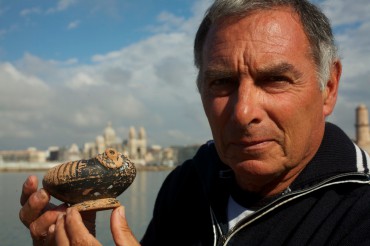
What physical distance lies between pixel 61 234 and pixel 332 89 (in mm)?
1299

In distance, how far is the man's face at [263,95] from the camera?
1.68m

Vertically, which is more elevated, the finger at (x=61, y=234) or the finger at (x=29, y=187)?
the finger at (x=29, y=187)

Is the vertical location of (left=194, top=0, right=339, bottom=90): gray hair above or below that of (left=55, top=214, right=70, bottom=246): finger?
above

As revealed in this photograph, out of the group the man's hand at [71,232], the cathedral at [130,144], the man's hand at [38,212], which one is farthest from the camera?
the cathedral at [130,144]

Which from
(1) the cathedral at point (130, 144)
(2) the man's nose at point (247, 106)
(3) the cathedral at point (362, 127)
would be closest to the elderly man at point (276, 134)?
(2) the man's nose at point (247, 106)

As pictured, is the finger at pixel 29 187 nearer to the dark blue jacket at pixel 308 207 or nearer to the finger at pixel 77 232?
the finger at pixel 77 232

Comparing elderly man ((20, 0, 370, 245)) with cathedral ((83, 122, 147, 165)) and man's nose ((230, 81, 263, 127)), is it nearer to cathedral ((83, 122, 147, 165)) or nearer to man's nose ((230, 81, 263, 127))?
man's nose ((230, 81, 263, 127))

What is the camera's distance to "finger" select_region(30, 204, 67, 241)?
1950mm

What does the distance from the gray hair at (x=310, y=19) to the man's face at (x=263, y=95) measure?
0.03m

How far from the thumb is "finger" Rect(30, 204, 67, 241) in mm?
342

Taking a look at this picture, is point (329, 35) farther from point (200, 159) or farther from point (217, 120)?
point (200, 159)

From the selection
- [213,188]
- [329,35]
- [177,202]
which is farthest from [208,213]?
[329,35]

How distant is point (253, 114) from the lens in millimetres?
1646

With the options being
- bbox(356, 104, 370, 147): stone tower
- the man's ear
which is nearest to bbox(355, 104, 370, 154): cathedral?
bbox(356, 104, 370, 147): stone tower
